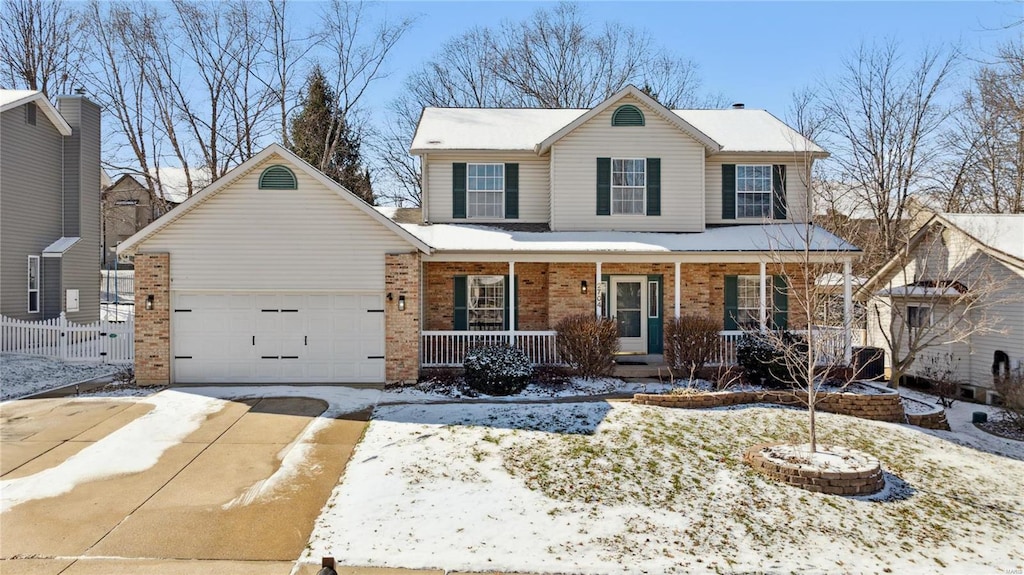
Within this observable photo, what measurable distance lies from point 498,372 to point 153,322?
7317mm

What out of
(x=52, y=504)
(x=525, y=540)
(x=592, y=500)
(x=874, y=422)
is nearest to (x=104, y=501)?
(x=52, y=504)

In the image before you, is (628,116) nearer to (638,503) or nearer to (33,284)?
(638,503)

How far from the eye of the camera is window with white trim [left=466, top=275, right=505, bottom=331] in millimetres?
14906

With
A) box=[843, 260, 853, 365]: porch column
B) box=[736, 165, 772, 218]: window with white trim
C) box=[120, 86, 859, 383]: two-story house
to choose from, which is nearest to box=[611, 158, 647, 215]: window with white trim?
box=[120, 86, 859, 383]: two-story house

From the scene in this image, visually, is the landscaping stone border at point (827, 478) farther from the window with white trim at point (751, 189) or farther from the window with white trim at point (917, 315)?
the window with white trim at point (917, 315)

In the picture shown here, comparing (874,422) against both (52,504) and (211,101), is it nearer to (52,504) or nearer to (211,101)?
(52,504)

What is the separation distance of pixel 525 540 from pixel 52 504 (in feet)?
→ 17.7

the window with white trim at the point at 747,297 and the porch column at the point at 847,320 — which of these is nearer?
the porch column at the point at 847,320

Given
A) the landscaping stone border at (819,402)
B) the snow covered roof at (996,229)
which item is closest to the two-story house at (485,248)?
the landscaping stone border at (819,402)

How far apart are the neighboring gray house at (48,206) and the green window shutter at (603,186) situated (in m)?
16.6

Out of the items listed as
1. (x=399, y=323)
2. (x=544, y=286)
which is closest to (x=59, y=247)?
(x=399, y=323)

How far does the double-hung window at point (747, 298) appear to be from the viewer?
15047 mm

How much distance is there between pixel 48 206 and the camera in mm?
18141

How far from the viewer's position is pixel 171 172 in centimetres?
3869
